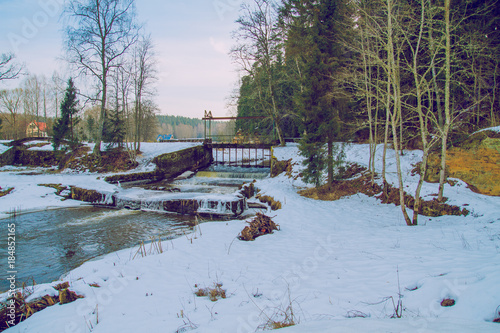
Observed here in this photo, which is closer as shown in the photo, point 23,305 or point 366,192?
point 23,305

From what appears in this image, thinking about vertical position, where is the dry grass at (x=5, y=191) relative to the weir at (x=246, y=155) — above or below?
below

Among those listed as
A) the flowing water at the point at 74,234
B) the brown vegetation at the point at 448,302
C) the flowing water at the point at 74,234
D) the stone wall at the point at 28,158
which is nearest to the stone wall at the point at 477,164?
the brown vegetation at the point at 448,302

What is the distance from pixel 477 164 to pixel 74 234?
47.8ft

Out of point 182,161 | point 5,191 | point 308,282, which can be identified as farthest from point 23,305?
point 182,161

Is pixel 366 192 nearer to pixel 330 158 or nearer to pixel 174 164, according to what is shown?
pixel 330 158

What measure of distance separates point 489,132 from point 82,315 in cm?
1352

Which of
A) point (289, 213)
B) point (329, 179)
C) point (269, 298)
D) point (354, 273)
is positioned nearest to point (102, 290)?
point (269, 298)

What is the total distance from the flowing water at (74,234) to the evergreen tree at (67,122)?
13657 mm

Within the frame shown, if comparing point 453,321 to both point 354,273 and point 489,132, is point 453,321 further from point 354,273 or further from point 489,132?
point 489,132

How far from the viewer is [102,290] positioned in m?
4.21

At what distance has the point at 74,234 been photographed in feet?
27.8

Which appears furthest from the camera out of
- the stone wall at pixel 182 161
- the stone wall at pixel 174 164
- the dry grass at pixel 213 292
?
the stone wall at pixel 182 161

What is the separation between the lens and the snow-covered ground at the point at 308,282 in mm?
3033

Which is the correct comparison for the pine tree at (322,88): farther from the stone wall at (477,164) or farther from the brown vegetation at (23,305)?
the brown vegetation at (23,305)
